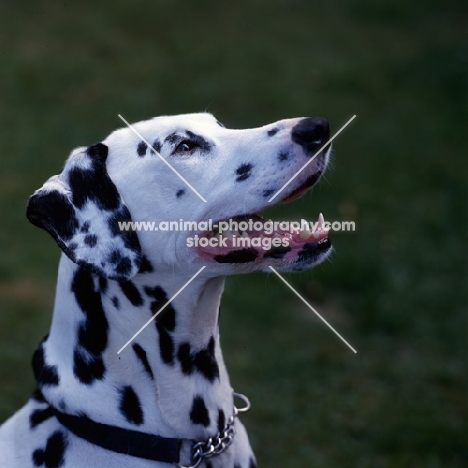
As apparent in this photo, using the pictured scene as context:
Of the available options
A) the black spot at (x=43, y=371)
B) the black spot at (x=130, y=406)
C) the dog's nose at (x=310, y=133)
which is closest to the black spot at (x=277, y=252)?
the dog's nose at (x=310, y=133)

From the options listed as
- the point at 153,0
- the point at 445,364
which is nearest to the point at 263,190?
the point at 445,364

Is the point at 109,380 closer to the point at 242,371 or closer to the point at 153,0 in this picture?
the point at 242,371

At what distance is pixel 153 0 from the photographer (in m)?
13.0

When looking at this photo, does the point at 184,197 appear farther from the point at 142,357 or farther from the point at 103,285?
the point at 142,357

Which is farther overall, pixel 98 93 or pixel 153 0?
pixel 153 0

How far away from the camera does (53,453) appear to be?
3.04 metres

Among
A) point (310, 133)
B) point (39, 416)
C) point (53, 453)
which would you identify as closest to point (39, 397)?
point (39, 416)

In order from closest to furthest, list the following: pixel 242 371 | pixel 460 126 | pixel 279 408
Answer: pixel 279 408
pixel 242 371
pixel 460 126

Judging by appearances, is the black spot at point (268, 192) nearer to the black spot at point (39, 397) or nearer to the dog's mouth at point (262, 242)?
the dog's mouth at point (262, 242)

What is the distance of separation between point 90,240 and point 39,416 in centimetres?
73

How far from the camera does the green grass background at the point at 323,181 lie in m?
5.41

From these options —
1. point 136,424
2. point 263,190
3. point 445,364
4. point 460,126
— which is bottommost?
point 460,126

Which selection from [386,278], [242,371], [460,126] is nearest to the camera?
[242,371]

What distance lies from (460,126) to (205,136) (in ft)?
24.3
